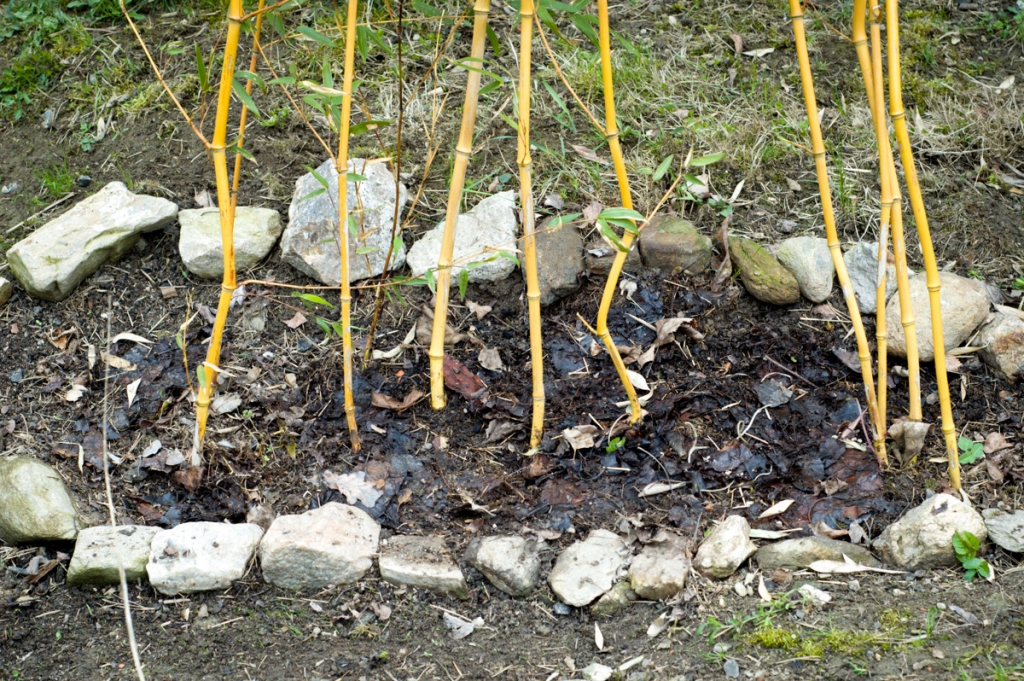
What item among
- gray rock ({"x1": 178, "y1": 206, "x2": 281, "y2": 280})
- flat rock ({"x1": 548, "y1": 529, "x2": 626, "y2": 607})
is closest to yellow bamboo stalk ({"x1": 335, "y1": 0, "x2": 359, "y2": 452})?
flat rock ({"x1": 548, "y1": 529, "x2": 626, "y2": 607})

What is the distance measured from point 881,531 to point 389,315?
177 cm

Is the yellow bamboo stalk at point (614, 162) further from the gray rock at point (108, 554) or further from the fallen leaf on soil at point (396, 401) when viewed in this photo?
the gray rock at point (108, 554)

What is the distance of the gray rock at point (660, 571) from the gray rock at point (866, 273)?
4.12 feet

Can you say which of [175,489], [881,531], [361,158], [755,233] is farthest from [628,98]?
[175,489]

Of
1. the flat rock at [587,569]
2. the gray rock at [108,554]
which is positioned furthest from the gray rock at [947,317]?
the gray rock at [108,554]

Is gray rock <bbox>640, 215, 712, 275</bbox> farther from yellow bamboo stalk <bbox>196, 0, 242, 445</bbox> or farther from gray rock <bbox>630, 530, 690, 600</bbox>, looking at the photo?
yellow bamboo stalk <bbox>196, 0, 242, 445</bbox>

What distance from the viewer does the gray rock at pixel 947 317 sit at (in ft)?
9.14

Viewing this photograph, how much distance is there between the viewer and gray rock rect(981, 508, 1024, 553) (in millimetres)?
2143

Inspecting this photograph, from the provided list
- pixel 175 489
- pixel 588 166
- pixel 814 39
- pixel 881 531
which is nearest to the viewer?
pixel 881 531

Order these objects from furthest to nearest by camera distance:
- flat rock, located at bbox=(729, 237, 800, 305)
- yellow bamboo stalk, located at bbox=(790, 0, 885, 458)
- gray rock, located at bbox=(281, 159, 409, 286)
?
gray rock, located at bbox=(281, 159, 409, 286), flat rock, located at bbox=(729, 237, 800, 305), yellow bamboo stalk, located at bbox=(790, 0, 885, 458)

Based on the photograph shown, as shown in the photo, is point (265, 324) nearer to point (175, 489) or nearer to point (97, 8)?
point (175, 489)

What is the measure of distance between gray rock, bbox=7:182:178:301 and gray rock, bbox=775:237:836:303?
2367 millimetres

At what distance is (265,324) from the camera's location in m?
3.04

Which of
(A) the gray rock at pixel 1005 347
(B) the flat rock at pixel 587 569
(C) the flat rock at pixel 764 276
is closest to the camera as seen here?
(B) the flat rock at pixel 587 569
